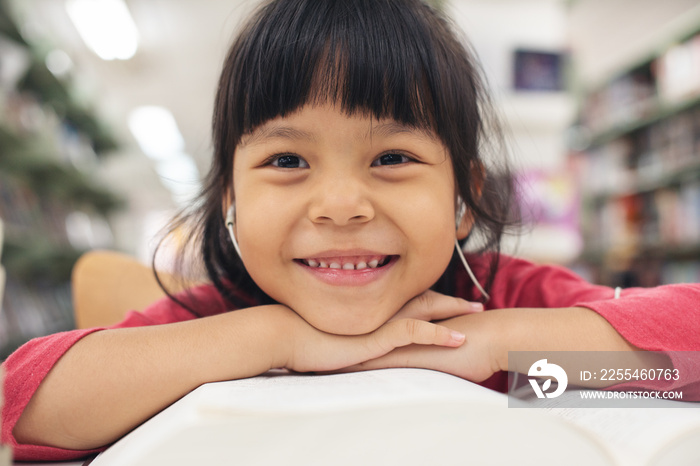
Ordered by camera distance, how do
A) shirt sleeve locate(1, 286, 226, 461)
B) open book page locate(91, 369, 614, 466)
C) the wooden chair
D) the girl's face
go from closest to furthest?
open book page locate(91, 369, 614, 466)
shirt sleeve locate(1, 286, 226, 461)
the girl's face
the wooden chair

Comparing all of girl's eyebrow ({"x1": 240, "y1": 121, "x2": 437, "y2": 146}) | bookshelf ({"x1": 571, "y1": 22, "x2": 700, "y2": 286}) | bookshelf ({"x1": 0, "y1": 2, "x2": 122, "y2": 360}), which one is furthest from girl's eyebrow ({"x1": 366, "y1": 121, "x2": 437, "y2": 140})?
bookshelf ({"x1": 571, "y1": 22, "x2": 700, "y2": 286})

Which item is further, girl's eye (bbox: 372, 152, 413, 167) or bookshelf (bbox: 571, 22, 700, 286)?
bookshelf (bbox: 571, 22, 700, 286)

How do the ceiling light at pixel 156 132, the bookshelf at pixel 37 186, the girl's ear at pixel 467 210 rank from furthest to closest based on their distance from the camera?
the ceiling light at pixel 156 132 < the bookshelf at pixel 37 186 < the girl's ear at pixel 467 210

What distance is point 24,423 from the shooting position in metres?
0.54

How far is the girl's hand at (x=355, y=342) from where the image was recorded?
0.62m

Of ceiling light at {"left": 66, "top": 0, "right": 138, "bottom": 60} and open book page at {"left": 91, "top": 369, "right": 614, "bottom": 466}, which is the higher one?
ceiling light at {"left": 66, "top": 0, "right": 138, "bottom": 60}

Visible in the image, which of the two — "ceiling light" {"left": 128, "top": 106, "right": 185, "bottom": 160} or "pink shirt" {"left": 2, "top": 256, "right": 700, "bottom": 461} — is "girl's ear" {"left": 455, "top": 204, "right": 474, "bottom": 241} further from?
"ceiling light" {"left": 128, "top": 106, "right": 185, "bottom": 160}

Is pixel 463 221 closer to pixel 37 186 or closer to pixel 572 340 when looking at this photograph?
pixel 572 340

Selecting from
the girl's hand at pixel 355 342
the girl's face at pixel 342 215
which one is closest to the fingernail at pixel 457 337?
the girl's hand at pixel 355 342

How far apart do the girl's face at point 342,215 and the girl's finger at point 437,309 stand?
2 centimetres

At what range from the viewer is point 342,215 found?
63 cm

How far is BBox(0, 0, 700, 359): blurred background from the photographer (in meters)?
2.55

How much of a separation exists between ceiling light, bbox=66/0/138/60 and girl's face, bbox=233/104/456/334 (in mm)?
3445

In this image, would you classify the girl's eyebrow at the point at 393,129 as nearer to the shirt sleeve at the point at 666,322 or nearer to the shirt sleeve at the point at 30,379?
the shirt sleeve at the point at 666,322
